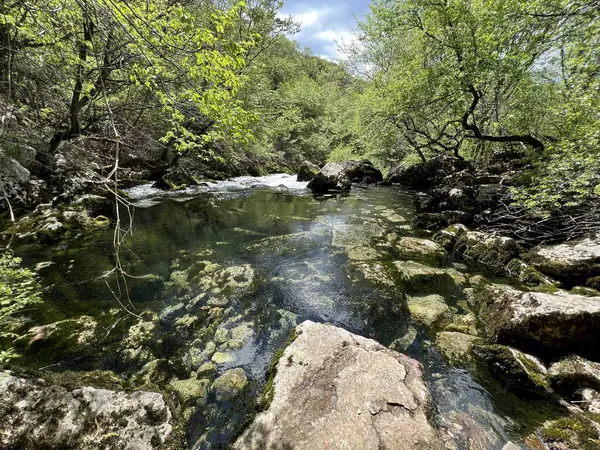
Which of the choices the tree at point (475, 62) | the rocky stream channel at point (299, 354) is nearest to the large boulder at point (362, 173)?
the tree at point (475, 62)

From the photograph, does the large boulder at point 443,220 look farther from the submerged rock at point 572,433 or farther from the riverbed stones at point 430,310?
the submerged rock at point 572,433

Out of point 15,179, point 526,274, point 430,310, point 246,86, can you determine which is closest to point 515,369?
point 430,310

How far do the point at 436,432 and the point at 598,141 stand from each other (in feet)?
23.3

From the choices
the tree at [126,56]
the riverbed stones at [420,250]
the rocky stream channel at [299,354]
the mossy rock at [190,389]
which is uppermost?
the tree at [126,56]

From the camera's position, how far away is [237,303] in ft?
17.6

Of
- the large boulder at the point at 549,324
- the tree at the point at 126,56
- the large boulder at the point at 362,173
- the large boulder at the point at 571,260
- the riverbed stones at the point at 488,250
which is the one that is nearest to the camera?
the tree at the point at 126,56

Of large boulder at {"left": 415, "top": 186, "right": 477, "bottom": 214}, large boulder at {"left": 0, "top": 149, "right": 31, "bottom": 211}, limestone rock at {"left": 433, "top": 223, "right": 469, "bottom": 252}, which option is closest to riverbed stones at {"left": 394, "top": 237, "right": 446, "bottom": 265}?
limestone rock at {"left": 433, "top": 223, "right": 469, "bottom": 252}

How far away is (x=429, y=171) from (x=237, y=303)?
1727cm

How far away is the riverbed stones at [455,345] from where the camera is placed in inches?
157

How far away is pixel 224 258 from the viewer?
726cm

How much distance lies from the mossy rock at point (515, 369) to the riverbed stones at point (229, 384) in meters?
3.41

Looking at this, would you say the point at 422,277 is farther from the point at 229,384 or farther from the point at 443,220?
the point at 229,384

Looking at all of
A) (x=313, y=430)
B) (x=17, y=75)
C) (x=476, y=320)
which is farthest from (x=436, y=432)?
(x=17, y=75)

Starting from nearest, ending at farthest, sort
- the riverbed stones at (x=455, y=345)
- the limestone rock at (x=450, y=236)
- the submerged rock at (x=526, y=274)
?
the riverbed stones at (x=455, y=345), the submerged rock at (x=526, y=274), the limestone rock at (x=450, y=236)
